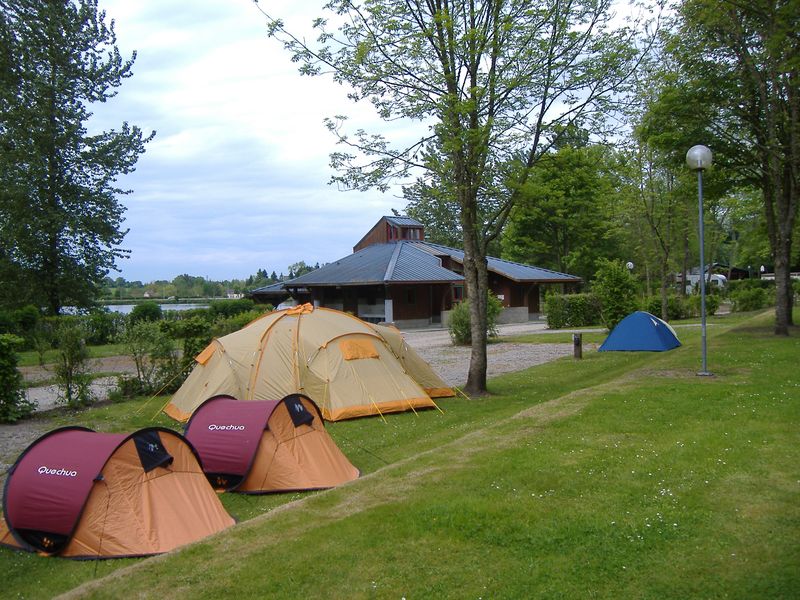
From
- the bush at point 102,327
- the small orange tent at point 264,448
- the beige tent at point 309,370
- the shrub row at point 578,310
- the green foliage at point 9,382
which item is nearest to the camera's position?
the small orange tent at point 264,448

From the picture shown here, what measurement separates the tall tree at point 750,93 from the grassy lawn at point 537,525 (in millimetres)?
9581

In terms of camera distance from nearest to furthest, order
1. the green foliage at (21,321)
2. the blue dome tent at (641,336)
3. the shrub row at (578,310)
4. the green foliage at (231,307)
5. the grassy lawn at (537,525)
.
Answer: the grassy lawn at (537,525) → the blue dome tent at (641,336) → the green foliage at (21,321) → the shrub row at (578,310) → the green foliage at (231,307)

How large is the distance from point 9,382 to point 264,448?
6.96 meters

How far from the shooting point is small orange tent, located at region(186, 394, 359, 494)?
25.2 ft

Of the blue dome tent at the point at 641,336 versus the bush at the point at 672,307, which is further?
the bush at the point at 672,307

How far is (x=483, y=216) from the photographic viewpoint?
598 inches

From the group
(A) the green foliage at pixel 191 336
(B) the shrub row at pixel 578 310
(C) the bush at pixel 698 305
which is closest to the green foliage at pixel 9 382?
(A) the green foliage at pixel 191 336

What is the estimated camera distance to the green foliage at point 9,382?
11961mm

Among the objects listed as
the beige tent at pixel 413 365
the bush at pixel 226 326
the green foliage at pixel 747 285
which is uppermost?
the green foliage at pixel 747 285

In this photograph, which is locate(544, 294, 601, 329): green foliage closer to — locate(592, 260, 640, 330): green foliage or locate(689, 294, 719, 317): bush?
locate(689, 294, 719, 317): bush

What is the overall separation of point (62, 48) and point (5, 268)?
9.72 m

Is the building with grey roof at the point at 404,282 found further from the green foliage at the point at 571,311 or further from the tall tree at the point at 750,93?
the tall tree at the point at 750,93

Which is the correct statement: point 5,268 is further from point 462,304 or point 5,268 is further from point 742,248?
point 742,248

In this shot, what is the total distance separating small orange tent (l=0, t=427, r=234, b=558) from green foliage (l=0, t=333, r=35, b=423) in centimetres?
652
